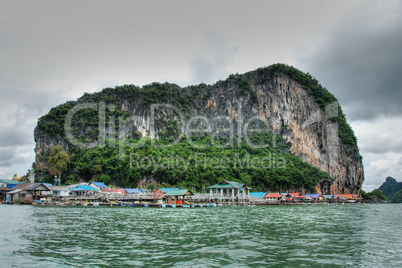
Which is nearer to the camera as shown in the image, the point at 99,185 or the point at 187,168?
the point at 99,185

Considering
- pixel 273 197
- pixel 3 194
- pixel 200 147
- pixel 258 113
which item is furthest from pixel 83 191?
pixel 258 113

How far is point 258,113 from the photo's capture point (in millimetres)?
138500

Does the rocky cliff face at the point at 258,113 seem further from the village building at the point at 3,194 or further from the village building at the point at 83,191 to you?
the village building at the point at 3,194

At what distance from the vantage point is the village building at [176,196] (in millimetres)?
70688

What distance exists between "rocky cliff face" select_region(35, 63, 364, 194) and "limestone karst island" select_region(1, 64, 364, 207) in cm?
43

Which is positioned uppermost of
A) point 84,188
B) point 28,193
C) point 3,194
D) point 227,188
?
point 84,188

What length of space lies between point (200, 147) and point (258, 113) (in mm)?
37436

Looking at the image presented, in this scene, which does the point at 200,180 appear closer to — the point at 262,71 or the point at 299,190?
the point at 299,190

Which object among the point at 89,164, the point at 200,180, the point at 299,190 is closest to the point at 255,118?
the point at 299,190

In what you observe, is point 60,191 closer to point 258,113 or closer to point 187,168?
point 187,168

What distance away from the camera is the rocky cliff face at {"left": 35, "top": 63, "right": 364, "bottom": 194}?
123812 mm

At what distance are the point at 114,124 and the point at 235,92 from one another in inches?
2160

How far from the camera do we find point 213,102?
143 meters

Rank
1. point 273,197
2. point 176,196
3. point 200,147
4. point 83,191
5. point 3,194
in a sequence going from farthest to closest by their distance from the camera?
point 200,147 → point 273,197 → point 3,194 → point 83,191 → point 176,196
